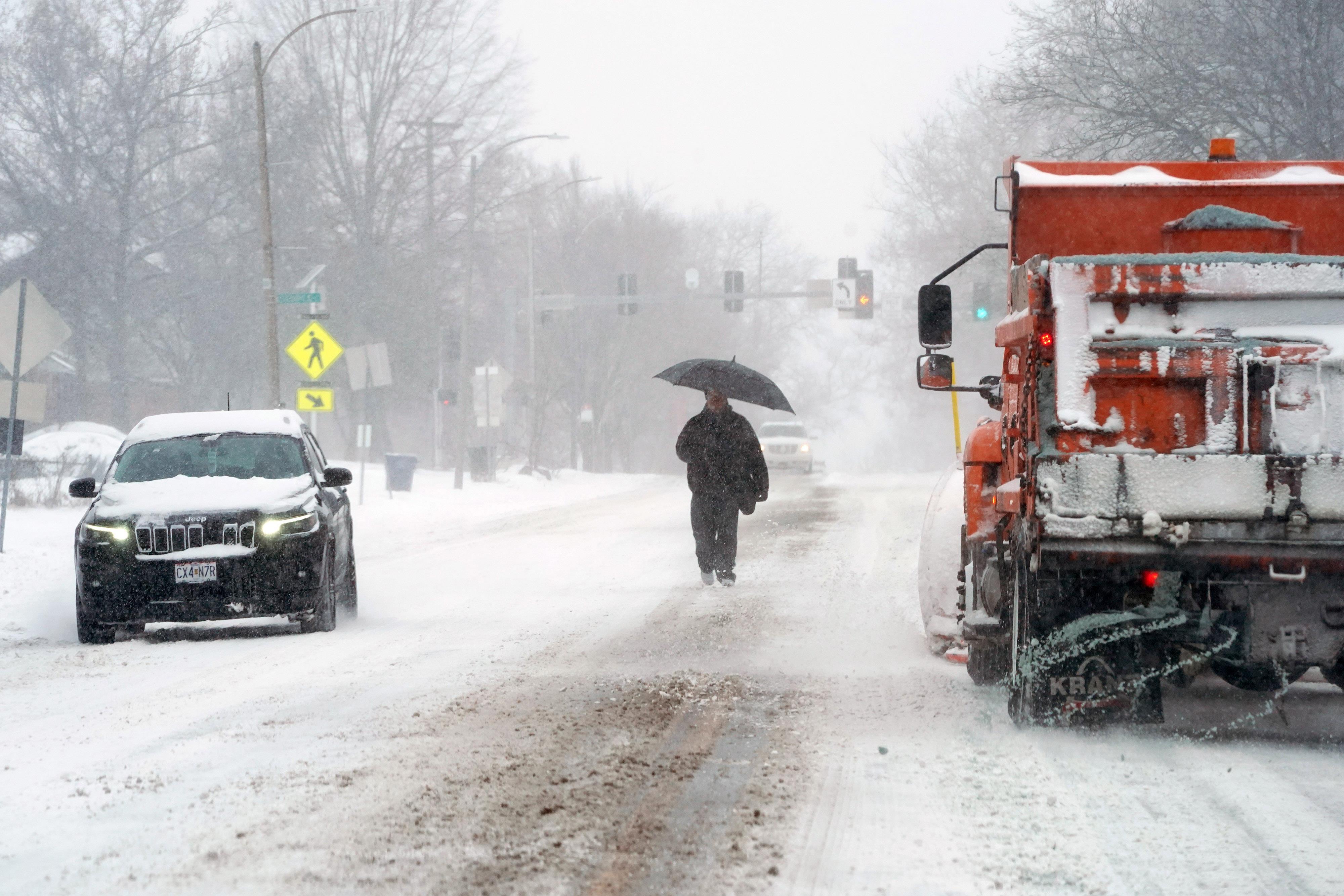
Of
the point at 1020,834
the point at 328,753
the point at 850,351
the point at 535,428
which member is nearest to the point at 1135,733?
the point at 1020,834

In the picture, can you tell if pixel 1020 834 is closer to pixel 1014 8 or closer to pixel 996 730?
pixel 996 730

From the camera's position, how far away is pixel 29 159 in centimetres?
4019

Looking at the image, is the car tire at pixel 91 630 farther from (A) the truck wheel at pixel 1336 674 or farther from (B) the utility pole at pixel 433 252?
(B) the utility pole at pixel 433 252

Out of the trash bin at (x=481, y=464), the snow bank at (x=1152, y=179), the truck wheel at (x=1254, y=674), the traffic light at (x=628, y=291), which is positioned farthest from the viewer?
the traffic light at (x=628, y=291)

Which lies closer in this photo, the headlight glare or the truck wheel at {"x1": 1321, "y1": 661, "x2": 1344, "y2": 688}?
the truck wheel at {"x1": 1321, "y1": 661, "x2": 1344, "y2": 688}

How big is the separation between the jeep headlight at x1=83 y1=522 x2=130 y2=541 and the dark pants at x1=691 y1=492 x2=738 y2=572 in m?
5.11

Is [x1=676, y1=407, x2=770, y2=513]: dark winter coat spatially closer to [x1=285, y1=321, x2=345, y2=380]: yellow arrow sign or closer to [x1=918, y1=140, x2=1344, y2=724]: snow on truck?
[x1=918, y1=140, x2=1344, y2=724]: snow on truck

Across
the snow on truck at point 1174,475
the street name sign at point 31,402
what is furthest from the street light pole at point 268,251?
the snow on truck at point 1174,475

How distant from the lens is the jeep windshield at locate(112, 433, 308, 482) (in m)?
11.8

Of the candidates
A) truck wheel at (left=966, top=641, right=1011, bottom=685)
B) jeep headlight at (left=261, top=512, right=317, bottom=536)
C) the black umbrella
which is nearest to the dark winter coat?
the black umbrella

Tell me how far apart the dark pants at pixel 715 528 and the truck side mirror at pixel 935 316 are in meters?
5.80

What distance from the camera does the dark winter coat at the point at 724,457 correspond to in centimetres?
1442

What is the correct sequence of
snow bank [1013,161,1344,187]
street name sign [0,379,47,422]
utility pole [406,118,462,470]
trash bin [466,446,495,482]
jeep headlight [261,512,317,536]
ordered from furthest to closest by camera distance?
1. utility pole [406,118,462,470]
2. trash bin [466,446,495,482]
3. street name sign [0,379,47,422]
4. jeep headlight [261,512,317,536]
5. snow bank [1013,161,1344,187]

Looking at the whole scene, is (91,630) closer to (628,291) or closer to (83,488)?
(83,488)
